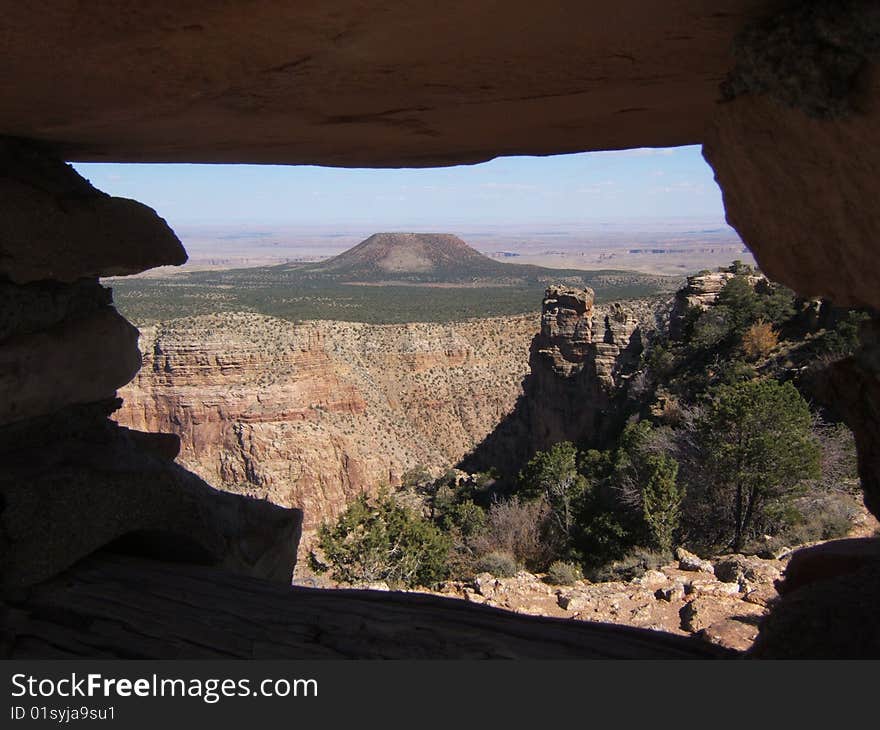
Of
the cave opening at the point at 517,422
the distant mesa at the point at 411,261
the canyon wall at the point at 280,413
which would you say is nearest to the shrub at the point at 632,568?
the cave opening at the point at 517,422

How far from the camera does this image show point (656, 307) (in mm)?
44344

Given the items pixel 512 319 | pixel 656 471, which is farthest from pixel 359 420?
pixel 656 471

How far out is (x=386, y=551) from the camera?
15594 millimetres

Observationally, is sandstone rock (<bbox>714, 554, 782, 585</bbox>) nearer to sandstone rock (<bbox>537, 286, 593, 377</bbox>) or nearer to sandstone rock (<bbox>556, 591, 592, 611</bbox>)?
sandstone rock (<bbox>556, 591, 592, 611</bbox>)

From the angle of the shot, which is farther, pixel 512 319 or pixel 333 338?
pixel 512 319

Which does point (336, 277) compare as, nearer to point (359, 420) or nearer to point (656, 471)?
point (359, 420)

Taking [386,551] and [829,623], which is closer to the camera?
[829,623]

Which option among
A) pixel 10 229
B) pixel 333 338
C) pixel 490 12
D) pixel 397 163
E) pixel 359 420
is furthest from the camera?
pixel 333 338

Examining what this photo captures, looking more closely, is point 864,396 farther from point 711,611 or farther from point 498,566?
point 498,566

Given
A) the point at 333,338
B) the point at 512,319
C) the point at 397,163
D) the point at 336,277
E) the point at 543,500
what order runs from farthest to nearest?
the point at 336,277 → the point at 512,319 → the point at 333,338 → the point at 543,500 → the point at 397,163

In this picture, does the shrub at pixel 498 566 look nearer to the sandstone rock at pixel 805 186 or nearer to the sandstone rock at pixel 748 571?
the sandstone rock at pixel 748 571

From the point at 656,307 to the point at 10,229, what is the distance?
43.7m

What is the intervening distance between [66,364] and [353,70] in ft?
8.15

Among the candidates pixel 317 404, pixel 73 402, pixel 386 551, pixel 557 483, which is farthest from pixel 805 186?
pixel 317 404
